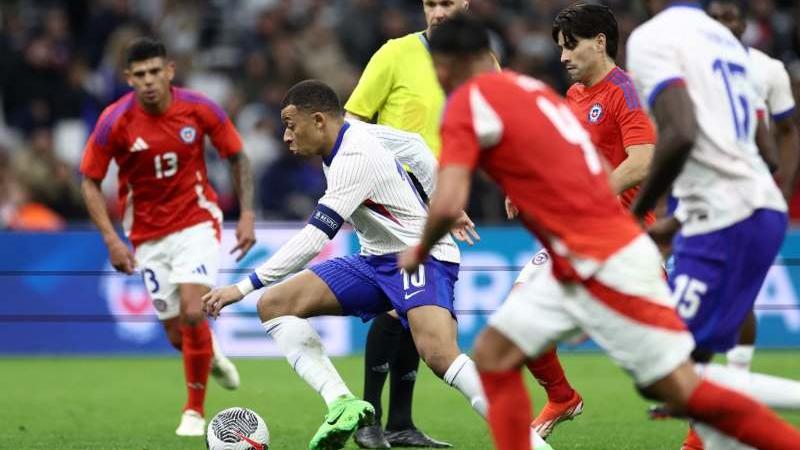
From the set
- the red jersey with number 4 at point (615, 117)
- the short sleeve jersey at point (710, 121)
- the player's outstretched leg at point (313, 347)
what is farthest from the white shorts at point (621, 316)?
the red jersey with number 4 at point (615, 117)

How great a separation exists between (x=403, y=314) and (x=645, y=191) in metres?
2.23

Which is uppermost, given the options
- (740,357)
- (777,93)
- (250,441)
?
(777,93)

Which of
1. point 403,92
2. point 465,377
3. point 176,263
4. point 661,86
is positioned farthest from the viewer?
point 176,263

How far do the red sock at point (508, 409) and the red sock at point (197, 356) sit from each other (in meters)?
4.17

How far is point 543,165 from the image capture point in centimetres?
523

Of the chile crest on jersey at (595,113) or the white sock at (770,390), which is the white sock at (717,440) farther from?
the chile crest on jersey at (595,113)

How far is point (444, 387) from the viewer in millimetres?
11797

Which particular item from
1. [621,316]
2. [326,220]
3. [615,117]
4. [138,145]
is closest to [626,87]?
[615,117]

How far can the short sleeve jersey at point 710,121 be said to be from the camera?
5.64 m

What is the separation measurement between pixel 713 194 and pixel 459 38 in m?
1.25

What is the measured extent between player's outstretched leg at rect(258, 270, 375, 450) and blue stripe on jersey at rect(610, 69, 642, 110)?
1989 mm

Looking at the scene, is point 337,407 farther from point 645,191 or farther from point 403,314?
point 645,191

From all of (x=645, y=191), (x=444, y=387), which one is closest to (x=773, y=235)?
(x=645, y=191)

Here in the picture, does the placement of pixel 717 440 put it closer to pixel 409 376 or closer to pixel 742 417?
pixel 742 417
